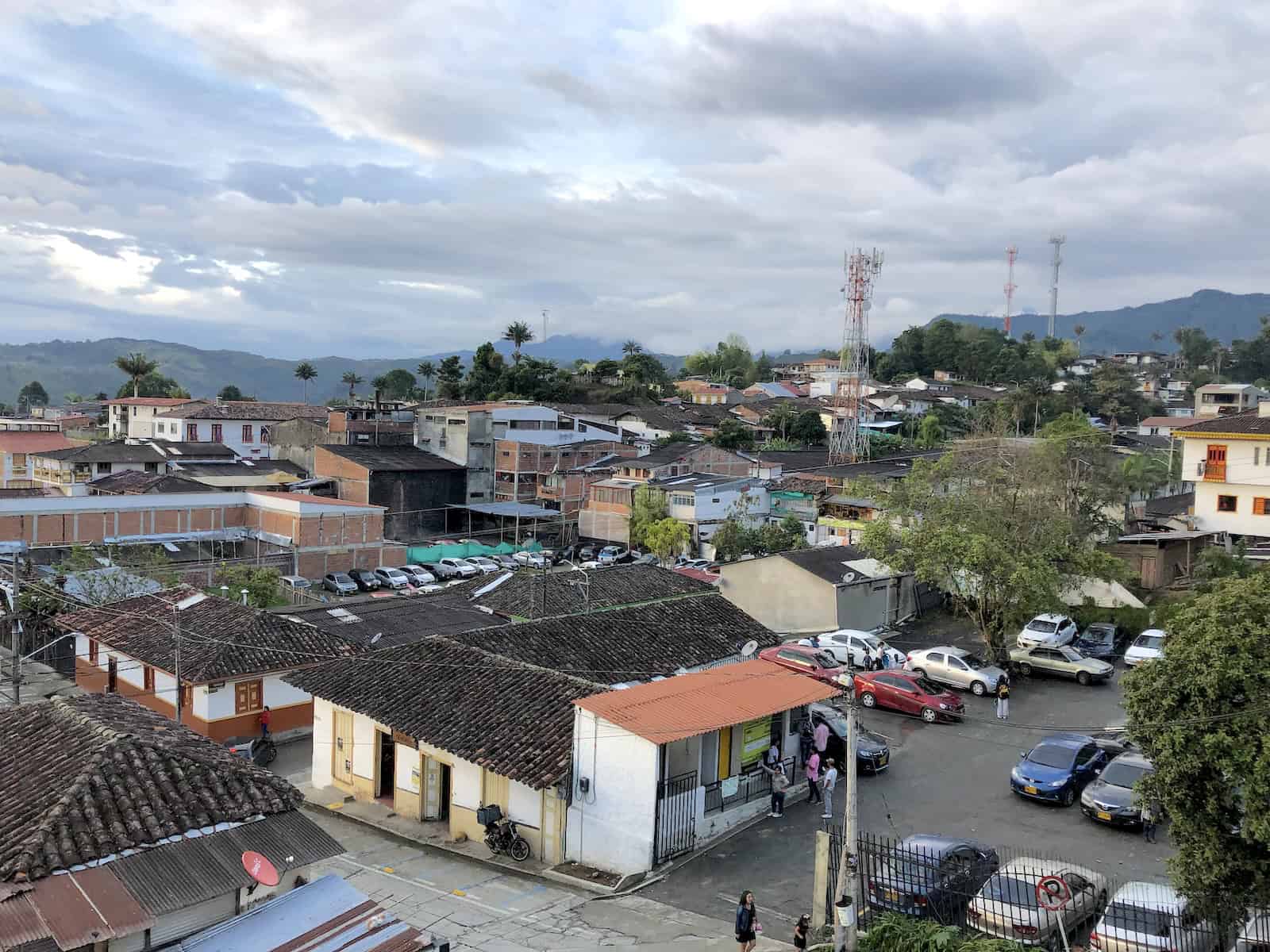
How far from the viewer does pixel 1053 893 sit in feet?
44.4

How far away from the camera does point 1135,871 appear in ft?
56.4

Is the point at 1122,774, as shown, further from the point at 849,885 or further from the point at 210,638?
the point at 210,638

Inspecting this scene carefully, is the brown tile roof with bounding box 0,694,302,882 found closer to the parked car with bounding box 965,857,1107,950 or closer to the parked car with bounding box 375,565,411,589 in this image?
the parked car with bounding box 965,857,1107,950

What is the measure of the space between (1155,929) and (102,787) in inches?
544

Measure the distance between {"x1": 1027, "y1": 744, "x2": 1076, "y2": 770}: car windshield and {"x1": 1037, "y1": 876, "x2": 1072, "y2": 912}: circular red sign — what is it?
765 centimetres

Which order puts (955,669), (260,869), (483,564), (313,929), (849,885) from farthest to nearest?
(483,564) → (955,669) → (849,885) → (260,869) → (313,929)

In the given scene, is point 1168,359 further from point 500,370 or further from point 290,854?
point 290,854

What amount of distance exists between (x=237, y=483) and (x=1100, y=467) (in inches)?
2034

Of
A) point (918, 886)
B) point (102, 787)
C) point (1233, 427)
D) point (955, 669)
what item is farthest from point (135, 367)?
point (918, 886)

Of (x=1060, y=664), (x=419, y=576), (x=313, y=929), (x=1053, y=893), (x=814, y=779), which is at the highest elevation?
(x=313, y=929)

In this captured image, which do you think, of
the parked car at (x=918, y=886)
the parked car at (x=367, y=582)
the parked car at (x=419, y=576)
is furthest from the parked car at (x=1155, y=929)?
the parked car at (x=367, y=582)

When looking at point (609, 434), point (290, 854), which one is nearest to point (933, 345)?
point (609, 434)

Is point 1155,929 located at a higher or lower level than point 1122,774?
higher

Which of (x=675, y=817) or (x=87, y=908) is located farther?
(x=675, y=817)
